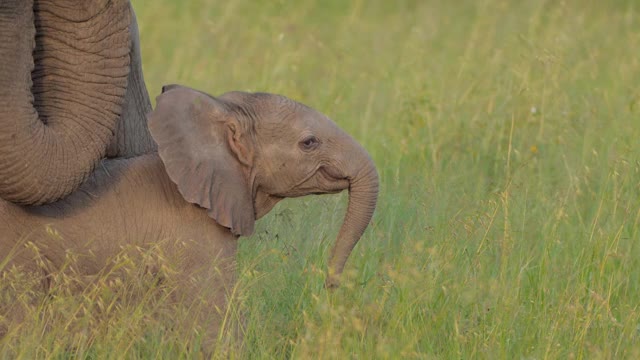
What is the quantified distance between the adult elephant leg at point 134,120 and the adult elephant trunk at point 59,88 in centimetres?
55

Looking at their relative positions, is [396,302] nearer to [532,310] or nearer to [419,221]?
[532,310]

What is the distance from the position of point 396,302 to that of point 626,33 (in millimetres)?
5669

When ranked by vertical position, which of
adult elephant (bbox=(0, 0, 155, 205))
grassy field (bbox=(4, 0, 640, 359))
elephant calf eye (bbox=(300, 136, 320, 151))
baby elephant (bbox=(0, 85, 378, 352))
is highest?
adult elephant (bbox=(0, 0, 155, 205))

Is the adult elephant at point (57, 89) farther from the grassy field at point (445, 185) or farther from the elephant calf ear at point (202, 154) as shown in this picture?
the grassy field at point (445, 185)

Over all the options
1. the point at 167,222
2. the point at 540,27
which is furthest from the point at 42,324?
the point at 540,27

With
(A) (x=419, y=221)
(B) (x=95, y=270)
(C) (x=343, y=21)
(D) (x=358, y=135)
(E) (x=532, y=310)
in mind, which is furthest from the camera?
(C) (x=343, y=21)

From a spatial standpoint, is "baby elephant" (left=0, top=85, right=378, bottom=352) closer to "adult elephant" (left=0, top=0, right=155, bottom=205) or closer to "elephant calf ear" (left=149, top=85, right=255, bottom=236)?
"elephant calf ear" (left=149, top=85, right=255, bottom=236)

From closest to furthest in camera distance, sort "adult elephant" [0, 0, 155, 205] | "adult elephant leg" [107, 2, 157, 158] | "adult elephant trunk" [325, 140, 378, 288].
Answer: "adult elephant" [0, 0, 155, 205], "adult elephant trunk" [325, 140, 378, 288], "adult elephant leg" [107, 2, 157, 158]

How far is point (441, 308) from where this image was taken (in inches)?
226

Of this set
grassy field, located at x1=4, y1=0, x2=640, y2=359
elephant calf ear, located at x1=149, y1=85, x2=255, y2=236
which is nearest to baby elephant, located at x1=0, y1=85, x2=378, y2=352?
elephant calf ear, located at x1=149, y1=85, x2=255, y2=236

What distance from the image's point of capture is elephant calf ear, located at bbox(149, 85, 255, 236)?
551cm

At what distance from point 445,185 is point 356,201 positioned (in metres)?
1.83

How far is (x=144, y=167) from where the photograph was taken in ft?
18.7

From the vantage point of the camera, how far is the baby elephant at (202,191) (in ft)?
17.8
